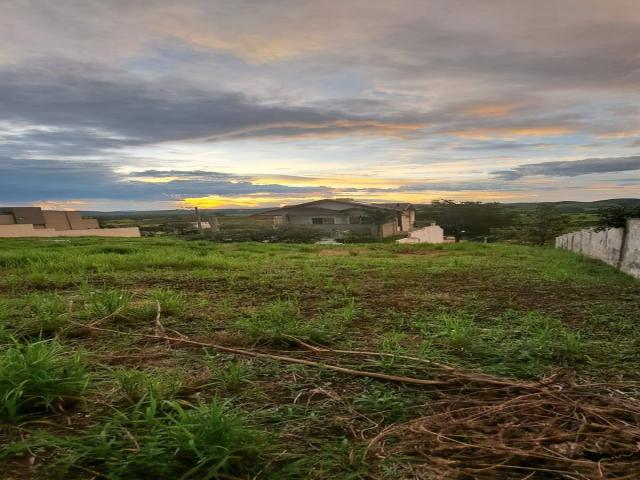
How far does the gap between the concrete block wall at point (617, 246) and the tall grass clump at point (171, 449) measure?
272 inches

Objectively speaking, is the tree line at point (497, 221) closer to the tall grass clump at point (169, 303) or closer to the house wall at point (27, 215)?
the tall grass clump at point (169, 303)

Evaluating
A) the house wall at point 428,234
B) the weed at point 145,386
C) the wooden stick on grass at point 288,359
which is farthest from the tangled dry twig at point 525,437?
the house wall at point 428,234

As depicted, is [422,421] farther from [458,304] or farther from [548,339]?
[458,304]

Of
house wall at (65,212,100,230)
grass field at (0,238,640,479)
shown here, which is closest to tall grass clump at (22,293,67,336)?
grass field at (0,238,640,479)

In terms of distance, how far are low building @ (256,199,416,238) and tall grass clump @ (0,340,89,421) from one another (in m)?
26.5

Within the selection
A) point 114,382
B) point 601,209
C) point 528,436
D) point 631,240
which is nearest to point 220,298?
point 114,382

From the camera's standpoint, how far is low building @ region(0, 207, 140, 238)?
27.0m

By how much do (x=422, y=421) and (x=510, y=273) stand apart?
497 centimetres

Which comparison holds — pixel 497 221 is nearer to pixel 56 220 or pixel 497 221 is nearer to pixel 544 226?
pixel 544 226

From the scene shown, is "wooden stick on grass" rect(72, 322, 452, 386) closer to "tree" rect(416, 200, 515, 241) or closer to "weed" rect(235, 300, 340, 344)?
"weed" rect(235, 300, 340, 344)

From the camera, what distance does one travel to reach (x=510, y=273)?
19.6 ft

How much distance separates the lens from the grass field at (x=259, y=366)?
4.28 ft

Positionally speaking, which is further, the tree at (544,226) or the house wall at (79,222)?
the house wall at (79,222)

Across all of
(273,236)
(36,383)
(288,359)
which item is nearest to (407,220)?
(273,236)
